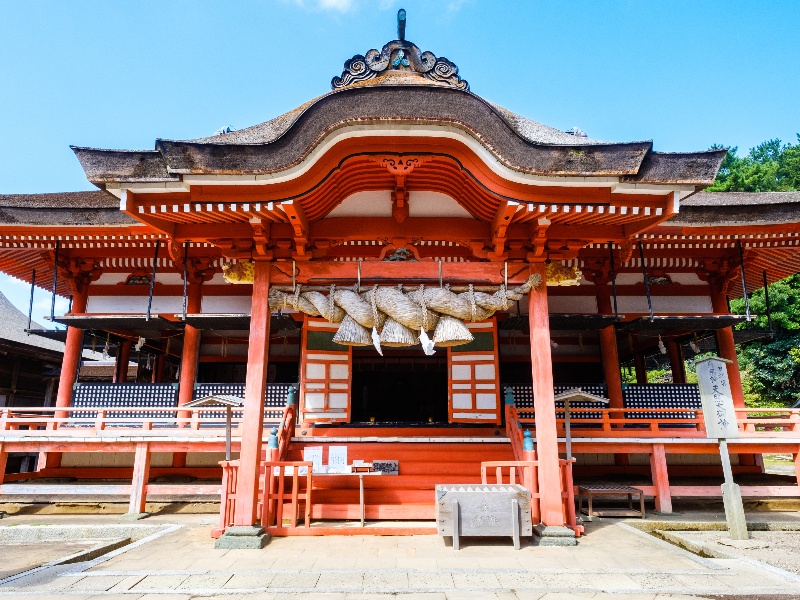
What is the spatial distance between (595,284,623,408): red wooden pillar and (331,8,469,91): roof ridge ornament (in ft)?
22.0

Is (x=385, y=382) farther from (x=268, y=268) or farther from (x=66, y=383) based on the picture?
(x=268, y=268)

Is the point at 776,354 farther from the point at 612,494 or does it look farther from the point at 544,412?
the point at 544,412

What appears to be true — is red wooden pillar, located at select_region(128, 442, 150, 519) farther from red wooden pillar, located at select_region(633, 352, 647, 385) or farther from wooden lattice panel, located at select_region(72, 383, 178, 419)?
red wooden pillar, located at select_region(633, 352, 647, 385)

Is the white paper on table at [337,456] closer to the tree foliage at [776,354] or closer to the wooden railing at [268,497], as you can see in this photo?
the wooden railing at [268,497]

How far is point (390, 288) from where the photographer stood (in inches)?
290

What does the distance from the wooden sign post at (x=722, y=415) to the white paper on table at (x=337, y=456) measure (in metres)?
6.27

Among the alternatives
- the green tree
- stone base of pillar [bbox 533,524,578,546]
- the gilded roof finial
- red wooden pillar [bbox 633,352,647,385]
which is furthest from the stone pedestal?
the green tree

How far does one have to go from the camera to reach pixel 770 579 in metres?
5.30

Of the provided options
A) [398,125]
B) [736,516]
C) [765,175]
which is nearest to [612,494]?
[736,516]

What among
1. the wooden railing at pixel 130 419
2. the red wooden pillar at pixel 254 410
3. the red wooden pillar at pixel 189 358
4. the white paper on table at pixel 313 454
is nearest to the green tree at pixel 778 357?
the white paper on table at pixel 313 454

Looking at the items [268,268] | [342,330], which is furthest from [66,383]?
[342,330]

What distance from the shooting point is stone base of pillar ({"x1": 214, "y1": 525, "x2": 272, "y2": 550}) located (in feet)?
21.5

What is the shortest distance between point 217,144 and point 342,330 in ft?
9.95

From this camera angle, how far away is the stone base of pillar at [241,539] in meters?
6.54
